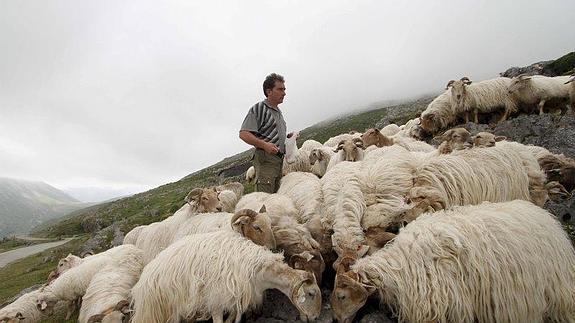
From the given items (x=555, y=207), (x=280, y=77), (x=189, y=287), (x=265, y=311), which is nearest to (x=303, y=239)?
(x=265, y=311)

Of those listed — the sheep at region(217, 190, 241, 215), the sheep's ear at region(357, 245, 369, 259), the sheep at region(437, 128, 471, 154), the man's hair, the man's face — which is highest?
the man's hair

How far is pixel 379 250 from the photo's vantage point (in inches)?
202

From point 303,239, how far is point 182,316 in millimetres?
2045

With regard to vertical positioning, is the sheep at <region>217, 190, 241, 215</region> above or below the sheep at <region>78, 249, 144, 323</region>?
above

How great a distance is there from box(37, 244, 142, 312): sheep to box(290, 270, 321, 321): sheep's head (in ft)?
16.8

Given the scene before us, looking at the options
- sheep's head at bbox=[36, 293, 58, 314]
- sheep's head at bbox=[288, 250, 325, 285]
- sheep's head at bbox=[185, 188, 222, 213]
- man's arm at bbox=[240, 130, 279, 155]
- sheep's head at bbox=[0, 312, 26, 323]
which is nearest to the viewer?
sheep's head at bbox=[288, 250, 325, 285]

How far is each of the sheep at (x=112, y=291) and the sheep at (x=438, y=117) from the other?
1066 centimetres

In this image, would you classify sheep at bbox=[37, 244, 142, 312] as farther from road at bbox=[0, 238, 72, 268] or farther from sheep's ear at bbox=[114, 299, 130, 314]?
road at bbox=[0, 238, 72, 268]

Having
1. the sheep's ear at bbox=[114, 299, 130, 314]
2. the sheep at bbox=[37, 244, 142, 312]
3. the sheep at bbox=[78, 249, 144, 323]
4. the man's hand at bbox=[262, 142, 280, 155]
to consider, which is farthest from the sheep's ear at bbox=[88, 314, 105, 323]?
the man's hand at bbox=[262, 142, 280, 155]

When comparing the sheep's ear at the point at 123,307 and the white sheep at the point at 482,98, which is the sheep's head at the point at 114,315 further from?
the white sheep at the point at 482,98

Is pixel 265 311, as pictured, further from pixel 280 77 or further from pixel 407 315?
pixel 280 77

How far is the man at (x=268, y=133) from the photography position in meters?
7.93

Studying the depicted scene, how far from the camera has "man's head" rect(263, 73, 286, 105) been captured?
7.94 meters

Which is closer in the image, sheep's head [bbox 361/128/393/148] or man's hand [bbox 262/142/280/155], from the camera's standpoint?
man's hand [bbox 262/142/280/155]
